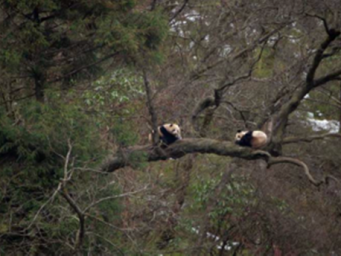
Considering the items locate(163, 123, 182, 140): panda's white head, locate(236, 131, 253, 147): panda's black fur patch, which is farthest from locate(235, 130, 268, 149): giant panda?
locate(163, 123, 182, 140): panda's white head

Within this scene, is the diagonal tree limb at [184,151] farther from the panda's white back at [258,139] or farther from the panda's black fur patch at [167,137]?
the panda's white back at [258,139]

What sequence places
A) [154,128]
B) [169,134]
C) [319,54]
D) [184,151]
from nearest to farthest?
[154,128], [319,54], [184,151], [169,134]

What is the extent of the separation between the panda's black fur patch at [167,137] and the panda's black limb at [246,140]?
4.28 feet

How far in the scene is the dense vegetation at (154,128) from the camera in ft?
37.3

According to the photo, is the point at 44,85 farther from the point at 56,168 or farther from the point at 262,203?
the point at 262,203

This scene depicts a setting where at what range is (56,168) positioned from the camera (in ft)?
38.7

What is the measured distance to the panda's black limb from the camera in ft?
45.7

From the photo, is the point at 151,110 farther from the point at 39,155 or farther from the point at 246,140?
the point at 39,155

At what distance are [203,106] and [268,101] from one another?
3.72m

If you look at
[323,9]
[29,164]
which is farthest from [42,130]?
[323,9]

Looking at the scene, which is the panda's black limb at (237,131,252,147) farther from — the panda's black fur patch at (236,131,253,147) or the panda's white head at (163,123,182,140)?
the panda's white head at (163,123,182,140)

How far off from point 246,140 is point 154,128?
202 cm

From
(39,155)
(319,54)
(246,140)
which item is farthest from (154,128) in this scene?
(319,54)

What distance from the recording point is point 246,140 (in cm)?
1422
